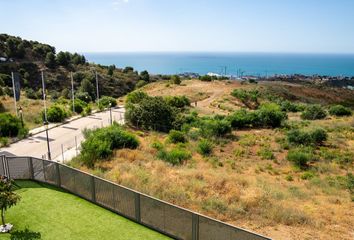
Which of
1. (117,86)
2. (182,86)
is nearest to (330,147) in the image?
(182,86)

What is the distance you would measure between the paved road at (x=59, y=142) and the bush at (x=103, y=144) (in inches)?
88.9

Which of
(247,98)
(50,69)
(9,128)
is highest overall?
(50,69)

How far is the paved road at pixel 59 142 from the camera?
25047 millimetres

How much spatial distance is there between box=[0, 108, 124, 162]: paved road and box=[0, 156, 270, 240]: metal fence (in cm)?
687

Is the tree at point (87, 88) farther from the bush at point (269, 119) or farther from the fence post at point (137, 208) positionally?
the fence post at point (137, 208)

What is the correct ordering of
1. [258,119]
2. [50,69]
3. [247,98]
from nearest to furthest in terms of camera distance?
[258,119], [247,98], [50,69]

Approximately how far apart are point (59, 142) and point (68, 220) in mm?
17276

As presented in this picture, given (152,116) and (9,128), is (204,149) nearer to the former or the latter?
(152,116)

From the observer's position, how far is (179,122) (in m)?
35.3

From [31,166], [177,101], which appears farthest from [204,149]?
[177,101]

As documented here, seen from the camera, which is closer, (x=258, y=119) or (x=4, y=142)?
(x=4, y=142)

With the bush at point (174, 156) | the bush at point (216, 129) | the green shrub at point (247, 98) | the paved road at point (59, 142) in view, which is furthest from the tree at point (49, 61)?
the bush at point (174, 156)

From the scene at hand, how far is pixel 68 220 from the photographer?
12570mm

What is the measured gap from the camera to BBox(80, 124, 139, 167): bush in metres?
21.2
